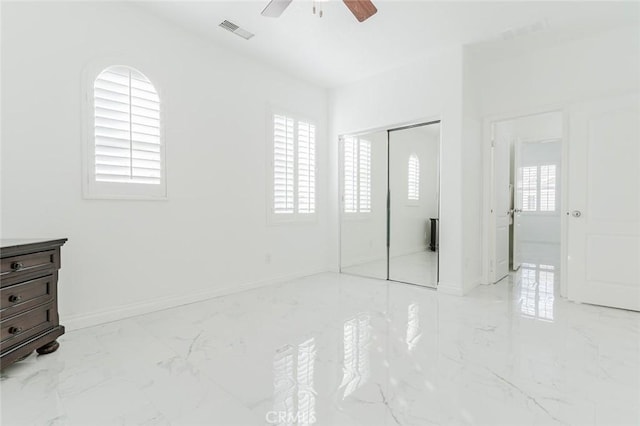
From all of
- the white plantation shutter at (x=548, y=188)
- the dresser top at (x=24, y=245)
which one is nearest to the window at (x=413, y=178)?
the dresser top at (x=24, y=245)

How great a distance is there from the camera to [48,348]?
224cm

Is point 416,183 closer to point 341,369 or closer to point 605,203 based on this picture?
point 605,203

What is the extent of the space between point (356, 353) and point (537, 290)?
2.92 meters

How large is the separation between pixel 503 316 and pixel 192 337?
2788mm

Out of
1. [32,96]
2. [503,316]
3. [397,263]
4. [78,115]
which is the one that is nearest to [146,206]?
[78,115]

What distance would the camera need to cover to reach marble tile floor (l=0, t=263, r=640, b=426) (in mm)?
1608

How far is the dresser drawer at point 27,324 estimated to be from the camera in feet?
6.43

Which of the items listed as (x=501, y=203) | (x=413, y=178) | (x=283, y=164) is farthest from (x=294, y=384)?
(x=501, y=203)

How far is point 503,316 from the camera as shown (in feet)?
9.91

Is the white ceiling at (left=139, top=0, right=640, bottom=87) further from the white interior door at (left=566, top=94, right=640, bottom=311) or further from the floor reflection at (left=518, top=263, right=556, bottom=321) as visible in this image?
the floor reflection at (left=518, top=263, right=556, bottom=321)

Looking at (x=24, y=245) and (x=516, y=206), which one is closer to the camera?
(x=24, y=245)

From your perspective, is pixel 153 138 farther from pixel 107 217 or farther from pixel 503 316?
pixel 503 316

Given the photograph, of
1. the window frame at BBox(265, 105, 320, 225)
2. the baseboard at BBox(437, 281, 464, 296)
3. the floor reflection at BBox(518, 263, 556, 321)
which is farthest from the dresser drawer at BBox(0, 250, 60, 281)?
the floor reflection at BBox(518, 263, 556, 321)
